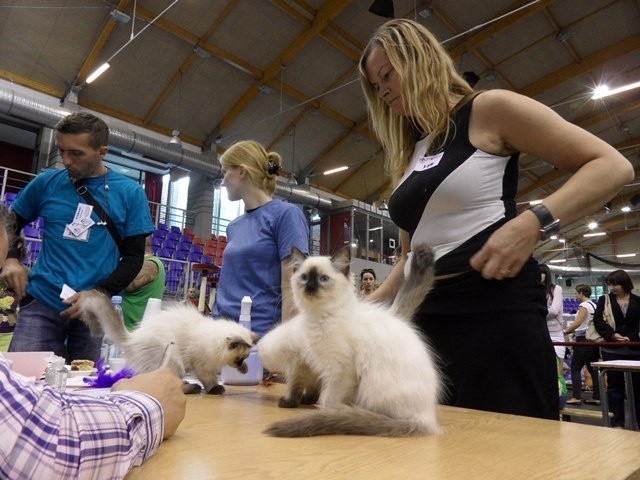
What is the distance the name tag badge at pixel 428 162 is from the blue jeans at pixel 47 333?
5.00 feet

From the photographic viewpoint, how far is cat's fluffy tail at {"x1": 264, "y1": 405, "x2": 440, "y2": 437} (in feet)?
2.34

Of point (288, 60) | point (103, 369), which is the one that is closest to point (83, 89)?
point (288, 60)

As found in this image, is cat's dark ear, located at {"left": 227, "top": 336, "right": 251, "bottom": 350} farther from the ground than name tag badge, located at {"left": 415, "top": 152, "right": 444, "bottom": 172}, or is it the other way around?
name tag badge, located at {"left": 415, "top": 152, "right": 444, "bottom": 172}

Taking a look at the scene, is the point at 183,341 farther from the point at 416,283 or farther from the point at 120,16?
the point at 120,16

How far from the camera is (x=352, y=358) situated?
0.86 m

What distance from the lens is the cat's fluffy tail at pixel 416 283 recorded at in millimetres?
958

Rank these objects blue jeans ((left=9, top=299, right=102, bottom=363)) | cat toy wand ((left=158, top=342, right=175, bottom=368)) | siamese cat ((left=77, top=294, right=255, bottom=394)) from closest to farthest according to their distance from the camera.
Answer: cat toy wand ((left=158, top=342, right=175, bottom=368))
siamese cat ((left=77, top=294, right=255, bottom=394))
blue jeans ((left=9, top=299, right=102, bottom=363))

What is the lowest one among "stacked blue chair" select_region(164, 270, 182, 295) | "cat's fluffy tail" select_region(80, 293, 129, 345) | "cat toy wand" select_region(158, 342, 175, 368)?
"cat toy wand" select_region(158, 342, 175, 368)

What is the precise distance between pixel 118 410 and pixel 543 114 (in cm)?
99

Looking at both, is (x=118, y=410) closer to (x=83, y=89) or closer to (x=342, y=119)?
(x=83, y=89)

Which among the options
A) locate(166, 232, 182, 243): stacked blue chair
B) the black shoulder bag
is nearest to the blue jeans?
the black shoulder bag

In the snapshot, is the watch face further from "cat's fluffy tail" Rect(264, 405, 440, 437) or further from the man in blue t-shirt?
the man in blue t-shirt

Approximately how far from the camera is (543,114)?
0.97 meters

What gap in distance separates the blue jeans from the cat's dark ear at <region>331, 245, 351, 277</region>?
1.27 m
